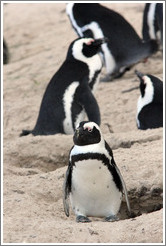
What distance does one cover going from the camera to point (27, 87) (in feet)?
23.3

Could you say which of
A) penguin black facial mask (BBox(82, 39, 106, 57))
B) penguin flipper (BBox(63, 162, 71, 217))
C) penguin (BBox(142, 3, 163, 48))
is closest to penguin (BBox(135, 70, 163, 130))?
penguin black facial mask (BBox(82, 39, 106, 57))

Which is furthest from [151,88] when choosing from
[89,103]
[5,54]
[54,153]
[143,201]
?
[5,54]

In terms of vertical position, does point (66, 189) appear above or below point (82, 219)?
above

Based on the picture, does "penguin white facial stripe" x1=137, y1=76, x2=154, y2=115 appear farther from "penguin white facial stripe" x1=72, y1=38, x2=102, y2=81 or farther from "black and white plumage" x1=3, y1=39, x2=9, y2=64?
"black and white plumage" x1=3, y1=39, x2=9, y2=64

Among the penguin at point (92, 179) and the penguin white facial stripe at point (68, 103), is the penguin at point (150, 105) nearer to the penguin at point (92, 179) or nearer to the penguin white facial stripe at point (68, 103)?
the penguin white facial stripe at point (68, 103)

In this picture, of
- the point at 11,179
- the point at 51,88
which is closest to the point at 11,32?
the point at 51,88

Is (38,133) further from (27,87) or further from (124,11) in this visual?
(124,11)

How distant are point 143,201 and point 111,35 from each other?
3.30 metres

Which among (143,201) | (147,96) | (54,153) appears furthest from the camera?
(147,96)

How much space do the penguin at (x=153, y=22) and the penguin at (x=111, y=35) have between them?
274mm

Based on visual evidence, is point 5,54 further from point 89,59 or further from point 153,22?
point 89,59

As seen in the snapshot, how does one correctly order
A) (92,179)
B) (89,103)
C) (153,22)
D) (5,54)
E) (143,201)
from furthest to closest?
(5,54)
(153,22)
(89,103)
(143,201)
(92,179)

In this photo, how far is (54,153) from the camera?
4.70 meters

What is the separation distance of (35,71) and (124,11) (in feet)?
6.34
